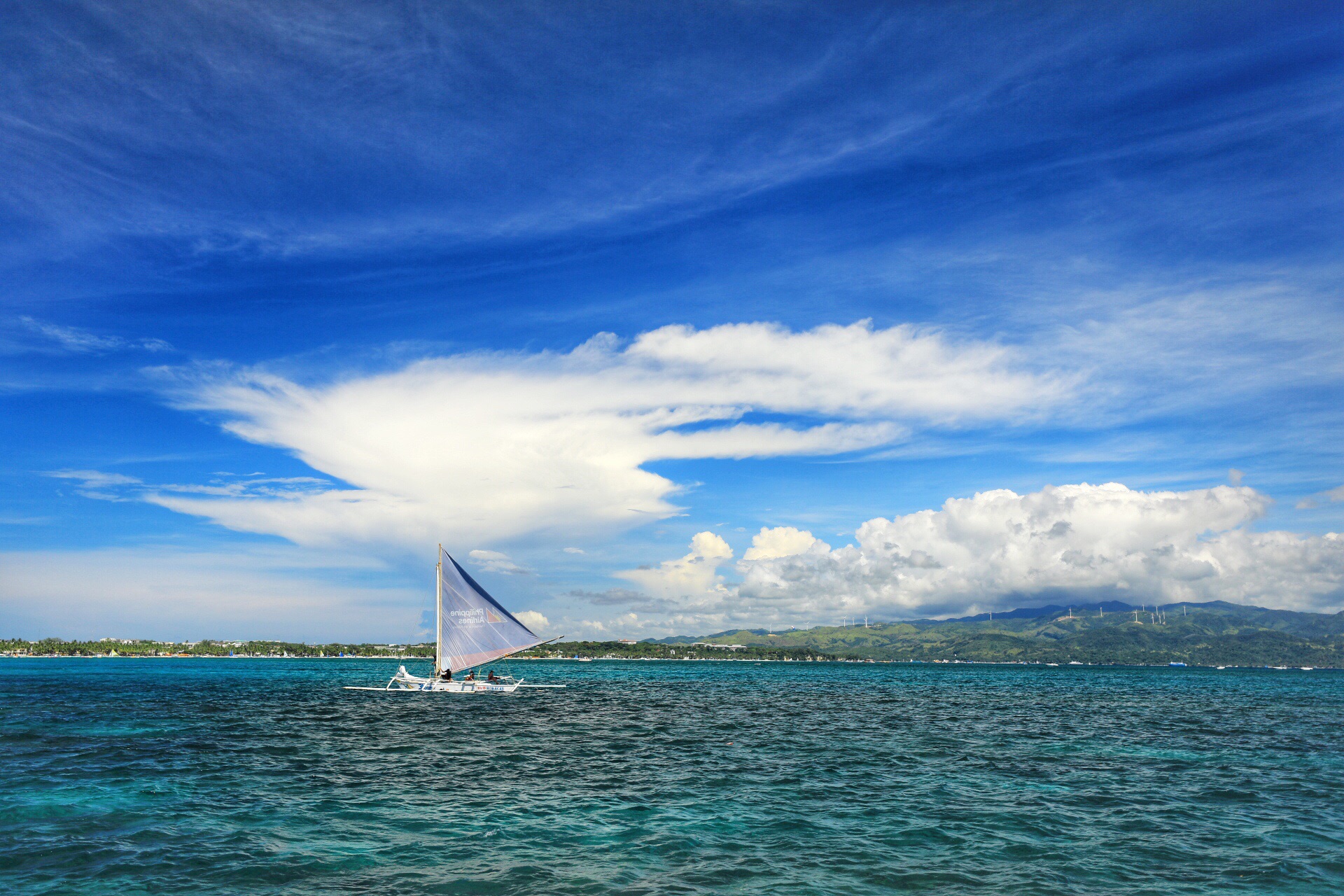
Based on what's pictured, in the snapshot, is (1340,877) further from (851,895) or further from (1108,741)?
(1108,741)

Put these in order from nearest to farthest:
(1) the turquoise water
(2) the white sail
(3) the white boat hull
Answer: (1) the turquoise water, (2) the white sail, (3) the white boat hull

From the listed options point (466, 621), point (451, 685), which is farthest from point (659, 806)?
point (451, 685)

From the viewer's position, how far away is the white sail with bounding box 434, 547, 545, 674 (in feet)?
240

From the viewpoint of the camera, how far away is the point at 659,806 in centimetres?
2638

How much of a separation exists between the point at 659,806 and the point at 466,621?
51.5 m

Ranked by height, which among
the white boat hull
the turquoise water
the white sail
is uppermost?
the white sail

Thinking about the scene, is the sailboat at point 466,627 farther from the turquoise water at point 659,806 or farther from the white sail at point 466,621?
the turquoise water at point 659,806

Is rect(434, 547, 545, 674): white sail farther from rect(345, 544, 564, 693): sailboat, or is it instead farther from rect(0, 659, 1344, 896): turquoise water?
rect(0, 659, 1344, 896): turquoise water

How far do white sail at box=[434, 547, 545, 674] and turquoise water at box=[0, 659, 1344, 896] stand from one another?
17.4 meters

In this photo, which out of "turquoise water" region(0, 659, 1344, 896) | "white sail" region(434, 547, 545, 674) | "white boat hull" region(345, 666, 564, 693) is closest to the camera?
"turquoise water" region(0, 659, 1344, 896)

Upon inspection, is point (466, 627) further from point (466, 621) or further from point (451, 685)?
point (451, 685)

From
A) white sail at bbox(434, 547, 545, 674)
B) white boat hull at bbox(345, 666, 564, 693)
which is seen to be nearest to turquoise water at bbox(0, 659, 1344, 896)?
white sail at bbox(434, 547, 545, 674)

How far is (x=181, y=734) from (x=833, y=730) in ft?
140

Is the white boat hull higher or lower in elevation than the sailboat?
lower
